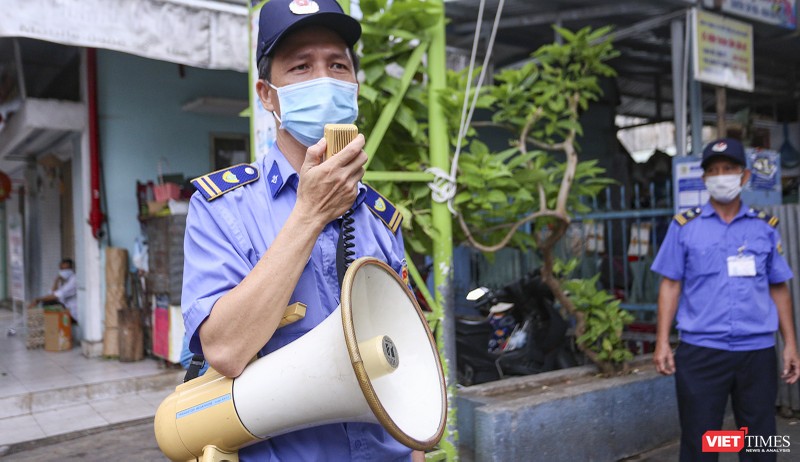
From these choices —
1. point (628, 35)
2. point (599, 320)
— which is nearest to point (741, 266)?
point (599, 320)

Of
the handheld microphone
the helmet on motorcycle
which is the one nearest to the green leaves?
the helmet on motorcycle

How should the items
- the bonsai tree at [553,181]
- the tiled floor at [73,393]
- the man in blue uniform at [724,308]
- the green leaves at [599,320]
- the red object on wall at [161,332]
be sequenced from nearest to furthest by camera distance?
the man in blue uniform at [724,308] < the bonsai tree at [553,181] < the green leaves at [599,320] < the tiled floor at [73,393] < the red object on wall at [161,332]

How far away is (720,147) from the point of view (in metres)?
3.23

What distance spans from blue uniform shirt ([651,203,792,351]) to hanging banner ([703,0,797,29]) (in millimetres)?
3094

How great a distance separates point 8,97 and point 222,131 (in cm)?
282

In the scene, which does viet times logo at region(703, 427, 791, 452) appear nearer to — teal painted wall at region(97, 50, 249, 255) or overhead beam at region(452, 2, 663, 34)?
overhead beam at region(452, 2, 663, 34)

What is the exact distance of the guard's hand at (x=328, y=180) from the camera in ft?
3.67

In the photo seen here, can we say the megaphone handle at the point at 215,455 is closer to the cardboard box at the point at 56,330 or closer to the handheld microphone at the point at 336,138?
the handheld microphone at the point at 336,138

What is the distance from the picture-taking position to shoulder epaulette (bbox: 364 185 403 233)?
1.55 meters

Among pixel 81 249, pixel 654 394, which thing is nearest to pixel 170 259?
pixel 81 249

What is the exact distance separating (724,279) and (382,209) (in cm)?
228

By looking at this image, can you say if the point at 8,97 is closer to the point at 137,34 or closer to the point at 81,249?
the point at 81,249

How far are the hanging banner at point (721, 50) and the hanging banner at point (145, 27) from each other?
384cm

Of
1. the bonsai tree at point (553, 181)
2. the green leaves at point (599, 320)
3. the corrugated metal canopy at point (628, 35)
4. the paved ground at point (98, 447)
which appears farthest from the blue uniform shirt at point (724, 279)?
the paved ground at point (98, 447)
